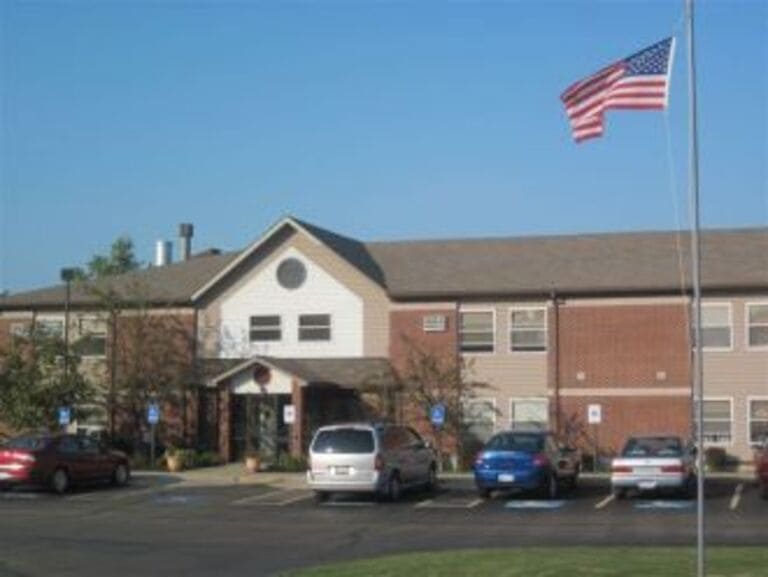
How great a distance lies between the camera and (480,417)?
43.4 meters

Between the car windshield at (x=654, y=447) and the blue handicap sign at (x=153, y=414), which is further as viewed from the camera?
the blue handicap sign at (x=153, y=414)

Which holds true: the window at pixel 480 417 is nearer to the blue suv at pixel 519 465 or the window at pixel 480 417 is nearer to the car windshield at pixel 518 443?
the car windshield at pixel 518 443

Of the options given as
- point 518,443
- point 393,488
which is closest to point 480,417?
point 518,443

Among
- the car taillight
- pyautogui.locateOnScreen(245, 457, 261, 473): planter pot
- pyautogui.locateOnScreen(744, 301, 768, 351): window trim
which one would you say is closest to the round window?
pyautogui.locateOnScreen(245, 457, 261, 473): planter pot

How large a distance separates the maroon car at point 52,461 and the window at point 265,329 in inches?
460

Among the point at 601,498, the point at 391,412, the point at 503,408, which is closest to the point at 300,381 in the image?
the point at 391,412

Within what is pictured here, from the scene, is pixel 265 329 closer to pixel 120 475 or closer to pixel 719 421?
pixel 120 475

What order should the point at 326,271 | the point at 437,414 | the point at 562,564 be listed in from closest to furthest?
the point at 562,564 < the point at 437,414 < the point at 326,271

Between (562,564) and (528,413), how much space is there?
2741 centimetres

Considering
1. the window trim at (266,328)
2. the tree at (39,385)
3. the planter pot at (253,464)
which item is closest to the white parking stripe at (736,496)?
the planter pot at (253,464)

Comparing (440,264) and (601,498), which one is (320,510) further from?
(440,264)

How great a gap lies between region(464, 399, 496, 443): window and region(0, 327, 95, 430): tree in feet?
42.0

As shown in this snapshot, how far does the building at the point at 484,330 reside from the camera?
→ 4147 cm

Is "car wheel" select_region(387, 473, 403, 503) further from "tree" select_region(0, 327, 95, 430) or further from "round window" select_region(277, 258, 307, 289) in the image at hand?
"tree" select_region(0, 327, 95, 430)
